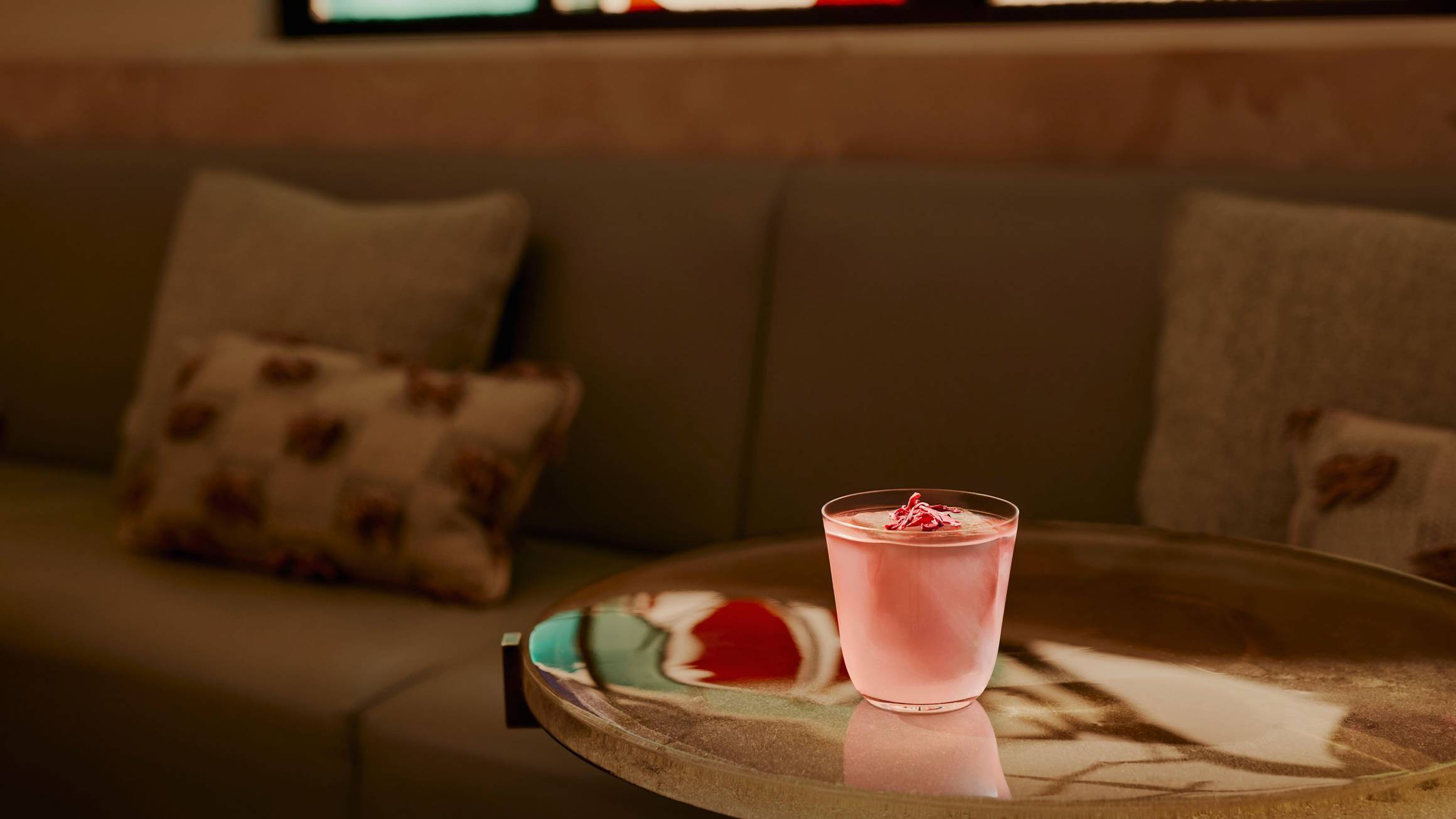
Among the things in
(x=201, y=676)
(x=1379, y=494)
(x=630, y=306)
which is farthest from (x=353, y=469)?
(x=1379, y=494)

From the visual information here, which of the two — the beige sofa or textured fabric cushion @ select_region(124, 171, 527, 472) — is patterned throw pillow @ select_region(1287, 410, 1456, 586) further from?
textured fabric cushion @ select_region(124, 171, 527, 472)

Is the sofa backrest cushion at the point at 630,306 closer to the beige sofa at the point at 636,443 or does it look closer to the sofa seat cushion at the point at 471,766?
the beige sofa at the point at 636,443

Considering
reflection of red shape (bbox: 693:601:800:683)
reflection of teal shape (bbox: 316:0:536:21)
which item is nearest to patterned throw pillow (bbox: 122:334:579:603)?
reflection of red shape (bbox: 693:601:800:683)

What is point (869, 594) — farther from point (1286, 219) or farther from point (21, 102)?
point (21, 102)

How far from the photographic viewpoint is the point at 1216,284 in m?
1.19

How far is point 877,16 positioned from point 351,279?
83cm

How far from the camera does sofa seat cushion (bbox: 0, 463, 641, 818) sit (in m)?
1.08

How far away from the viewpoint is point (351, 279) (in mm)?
1554

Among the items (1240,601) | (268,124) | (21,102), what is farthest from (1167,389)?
(21,102)

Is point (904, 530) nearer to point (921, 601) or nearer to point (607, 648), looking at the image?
point (921, 601)

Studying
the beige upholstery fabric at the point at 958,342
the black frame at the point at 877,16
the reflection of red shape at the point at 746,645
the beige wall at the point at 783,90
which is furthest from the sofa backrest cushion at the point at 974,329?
the reflection of red shape at the point at 746,645

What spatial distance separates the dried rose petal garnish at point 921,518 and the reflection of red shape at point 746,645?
11 centimetres

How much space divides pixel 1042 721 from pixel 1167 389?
693 mm

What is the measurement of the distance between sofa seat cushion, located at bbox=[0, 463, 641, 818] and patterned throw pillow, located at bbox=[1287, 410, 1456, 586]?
735 mm
